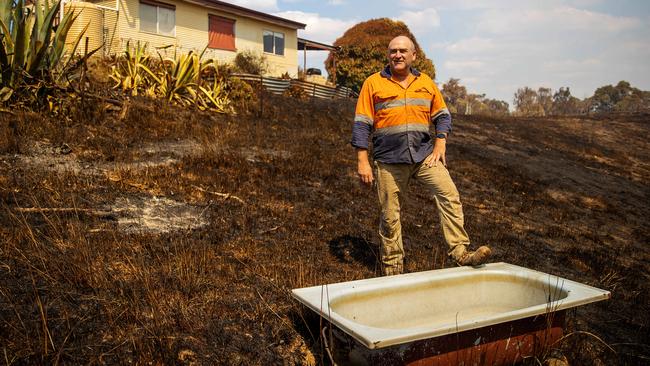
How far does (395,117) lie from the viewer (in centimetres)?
416

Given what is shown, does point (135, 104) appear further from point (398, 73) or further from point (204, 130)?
point (398, 73)

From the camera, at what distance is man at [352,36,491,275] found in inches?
163

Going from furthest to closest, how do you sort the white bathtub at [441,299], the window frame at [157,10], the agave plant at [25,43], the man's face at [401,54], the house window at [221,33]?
the house window at [221,33] < the window frame at [157,10] < the agave plant at [25,43] < the man's face at [401,54] < the white bathtub at [441,299]

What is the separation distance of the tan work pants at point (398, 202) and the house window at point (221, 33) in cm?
1917

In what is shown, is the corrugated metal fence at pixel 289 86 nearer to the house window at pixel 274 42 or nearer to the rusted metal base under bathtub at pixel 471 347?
the house window at pixel 274 42

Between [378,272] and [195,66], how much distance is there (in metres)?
8.21

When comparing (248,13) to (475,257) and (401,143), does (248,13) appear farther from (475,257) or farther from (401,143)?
(475,257)

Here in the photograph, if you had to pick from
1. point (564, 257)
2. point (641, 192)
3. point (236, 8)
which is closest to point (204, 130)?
point (564, 257)

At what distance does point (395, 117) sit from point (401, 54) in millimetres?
517

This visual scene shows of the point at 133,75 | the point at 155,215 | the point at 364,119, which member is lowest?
the point at 155,215

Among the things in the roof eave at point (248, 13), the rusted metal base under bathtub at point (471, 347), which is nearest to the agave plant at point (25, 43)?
the rusted metal base under bathtub at point (471, 347)

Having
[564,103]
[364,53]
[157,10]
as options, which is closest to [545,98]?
[564,103]

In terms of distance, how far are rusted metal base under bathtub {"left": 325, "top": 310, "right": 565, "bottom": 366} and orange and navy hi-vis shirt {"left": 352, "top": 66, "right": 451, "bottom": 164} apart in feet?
5.30

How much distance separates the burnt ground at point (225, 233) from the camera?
327 cm
